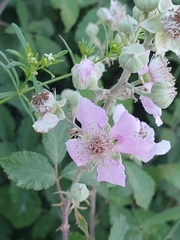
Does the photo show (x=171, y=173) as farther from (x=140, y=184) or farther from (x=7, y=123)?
(x=7, y=123)

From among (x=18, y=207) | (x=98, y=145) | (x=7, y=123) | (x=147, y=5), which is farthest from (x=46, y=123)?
(x=18, y=207)

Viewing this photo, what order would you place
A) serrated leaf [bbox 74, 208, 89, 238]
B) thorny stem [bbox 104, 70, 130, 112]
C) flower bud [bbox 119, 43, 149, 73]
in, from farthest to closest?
serrated leaf [bbox 74, 208, 89, 238]
thorny stem [bbox 104, 70, 130, 112]
flower bud [bbox 119, 43, 149, 73]

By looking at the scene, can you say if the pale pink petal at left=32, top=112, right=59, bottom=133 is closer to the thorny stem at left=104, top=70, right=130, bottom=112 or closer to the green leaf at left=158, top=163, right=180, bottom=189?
the thorny stem at left=104, top=70, right=130, bottom=112

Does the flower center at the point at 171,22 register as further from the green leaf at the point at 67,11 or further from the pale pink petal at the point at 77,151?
the green leaf at the point at 67,11

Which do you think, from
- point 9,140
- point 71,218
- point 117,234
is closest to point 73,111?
point 117,234

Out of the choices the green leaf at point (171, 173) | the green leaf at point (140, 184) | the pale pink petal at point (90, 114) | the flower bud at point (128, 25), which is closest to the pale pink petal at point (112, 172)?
the pale pink petal at point (90, 114)

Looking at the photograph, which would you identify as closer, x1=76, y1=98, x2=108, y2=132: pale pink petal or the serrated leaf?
x1=76, y1=98, x2=108, y2=132: pale pink petal

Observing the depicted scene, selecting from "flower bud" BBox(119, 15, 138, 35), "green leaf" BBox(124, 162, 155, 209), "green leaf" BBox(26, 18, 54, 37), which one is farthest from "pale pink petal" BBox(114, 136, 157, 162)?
"green leaf" BBox(26, 18, 54, 37)

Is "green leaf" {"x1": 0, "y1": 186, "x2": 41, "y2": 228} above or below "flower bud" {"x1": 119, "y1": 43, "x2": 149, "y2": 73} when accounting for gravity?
below
